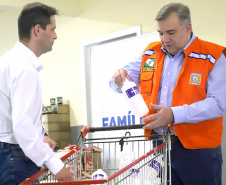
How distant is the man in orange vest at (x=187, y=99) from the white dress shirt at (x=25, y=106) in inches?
26.1

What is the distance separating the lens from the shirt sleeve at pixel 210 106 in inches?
91.8

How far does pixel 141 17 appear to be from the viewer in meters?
5.10

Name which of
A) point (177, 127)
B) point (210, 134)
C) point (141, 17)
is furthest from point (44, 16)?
point (141, 17)

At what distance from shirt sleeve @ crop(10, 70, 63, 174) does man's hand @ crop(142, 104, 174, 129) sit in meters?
0.64

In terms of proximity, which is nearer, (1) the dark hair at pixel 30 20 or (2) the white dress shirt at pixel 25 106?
(2) the white dress shirt at pixel 25 106

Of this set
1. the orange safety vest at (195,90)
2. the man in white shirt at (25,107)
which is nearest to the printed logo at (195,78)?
the orange safety vest at (195,90)

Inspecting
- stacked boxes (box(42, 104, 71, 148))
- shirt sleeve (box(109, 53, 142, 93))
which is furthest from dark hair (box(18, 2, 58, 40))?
stacked boxes (box(42, 104, 71, 148))

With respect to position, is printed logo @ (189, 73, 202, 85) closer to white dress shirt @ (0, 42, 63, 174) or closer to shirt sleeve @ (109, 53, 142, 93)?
shirt sleeve @ (109, 53, 142, 93)

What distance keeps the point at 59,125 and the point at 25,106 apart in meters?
4.08

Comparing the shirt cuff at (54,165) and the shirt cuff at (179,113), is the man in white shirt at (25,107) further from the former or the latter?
the shirt cuff at (179,113)

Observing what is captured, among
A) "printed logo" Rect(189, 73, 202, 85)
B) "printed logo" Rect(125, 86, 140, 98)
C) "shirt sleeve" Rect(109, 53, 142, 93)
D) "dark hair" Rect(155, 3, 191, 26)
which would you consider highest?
"dark hair" Rect(155, 3, 191, 26)

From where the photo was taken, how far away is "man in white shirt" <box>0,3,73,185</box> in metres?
1.90

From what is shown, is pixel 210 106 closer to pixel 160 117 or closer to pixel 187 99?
pixel 187 99

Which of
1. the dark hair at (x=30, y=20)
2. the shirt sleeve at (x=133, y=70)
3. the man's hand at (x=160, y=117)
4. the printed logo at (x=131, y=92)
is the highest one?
the dark hair at (x=30, y=20)
